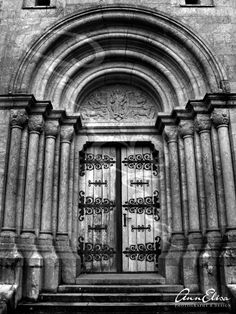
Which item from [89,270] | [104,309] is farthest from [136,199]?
[104,309]

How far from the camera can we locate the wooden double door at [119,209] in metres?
7.27

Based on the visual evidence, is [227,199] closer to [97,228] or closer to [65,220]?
[97,228]

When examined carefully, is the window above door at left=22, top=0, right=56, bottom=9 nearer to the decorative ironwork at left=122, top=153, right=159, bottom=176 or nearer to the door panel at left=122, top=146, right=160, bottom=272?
the door panel at left=122, top=146, right=160, bottom=272

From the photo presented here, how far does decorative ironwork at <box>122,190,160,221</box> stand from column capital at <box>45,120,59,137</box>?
2018mm

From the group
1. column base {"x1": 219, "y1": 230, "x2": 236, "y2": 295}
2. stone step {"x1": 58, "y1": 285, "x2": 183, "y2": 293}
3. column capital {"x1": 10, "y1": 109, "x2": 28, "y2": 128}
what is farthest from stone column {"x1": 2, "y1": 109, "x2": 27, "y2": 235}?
column base {"x1": 219, "y1": 230, "x2": 236, "y2": 295}

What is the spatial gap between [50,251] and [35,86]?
320 cm

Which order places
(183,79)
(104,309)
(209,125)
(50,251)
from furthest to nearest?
(183,79) < (209,125) < (50,251) < (104,309)

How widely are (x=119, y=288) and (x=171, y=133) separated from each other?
3.14 meters

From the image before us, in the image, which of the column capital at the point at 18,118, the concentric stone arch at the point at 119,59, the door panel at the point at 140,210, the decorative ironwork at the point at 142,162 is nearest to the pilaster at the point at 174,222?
the door panel at the point at 140,210

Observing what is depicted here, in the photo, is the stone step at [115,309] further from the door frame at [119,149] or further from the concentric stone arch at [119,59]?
the concentric stone arch at [119,59]

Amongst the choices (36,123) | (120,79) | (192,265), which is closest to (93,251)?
(192,265)

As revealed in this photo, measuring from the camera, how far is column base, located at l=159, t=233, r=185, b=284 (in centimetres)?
655

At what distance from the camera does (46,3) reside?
8.33 meters

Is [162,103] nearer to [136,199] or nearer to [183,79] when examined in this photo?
[183,79]
